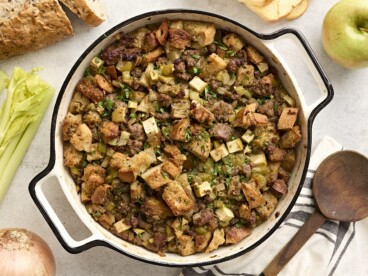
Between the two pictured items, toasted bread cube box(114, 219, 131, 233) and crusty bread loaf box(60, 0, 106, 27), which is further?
crusty bread loaf box(60, 0, 106, 27)

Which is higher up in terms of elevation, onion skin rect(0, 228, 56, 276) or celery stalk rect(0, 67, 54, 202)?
celery stalk rect(0, 67, 54, 202)

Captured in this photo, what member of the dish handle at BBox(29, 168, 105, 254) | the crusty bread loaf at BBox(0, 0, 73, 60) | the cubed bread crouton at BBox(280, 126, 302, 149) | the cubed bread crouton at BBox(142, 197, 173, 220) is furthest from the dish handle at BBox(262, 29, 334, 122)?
the dish handle at BBox(29, 168, 105, 254)

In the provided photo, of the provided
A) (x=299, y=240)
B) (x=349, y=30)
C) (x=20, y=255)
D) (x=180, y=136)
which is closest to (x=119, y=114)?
(x=180, y=136)

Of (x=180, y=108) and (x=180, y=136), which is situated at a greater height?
(x=180, y=108)

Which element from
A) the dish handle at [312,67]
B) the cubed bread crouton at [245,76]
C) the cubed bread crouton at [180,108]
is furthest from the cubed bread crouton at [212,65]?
the dish handle at [312,67]

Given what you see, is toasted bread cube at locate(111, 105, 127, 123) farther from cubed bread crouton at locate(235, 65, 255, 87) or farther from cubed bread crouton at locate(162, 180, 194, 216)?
cubed bread crouton at locate(235, 65, 255, 87)

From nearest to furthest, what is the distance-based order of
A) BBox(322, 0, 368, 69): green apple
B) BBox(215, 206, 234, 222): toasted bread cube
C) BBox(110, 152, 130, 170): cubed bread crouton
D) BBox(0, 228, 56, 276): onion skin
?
BBox(110, 152, 130, 170): cubed bread crouton < BBox(215, 206, 234, 222): toasted bread cube < BBox(0, 228, 56, 276): onion skin < BBox(322, 0, 368, 69): green apple

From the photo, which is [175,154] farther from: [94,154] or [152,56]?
[152,56]
